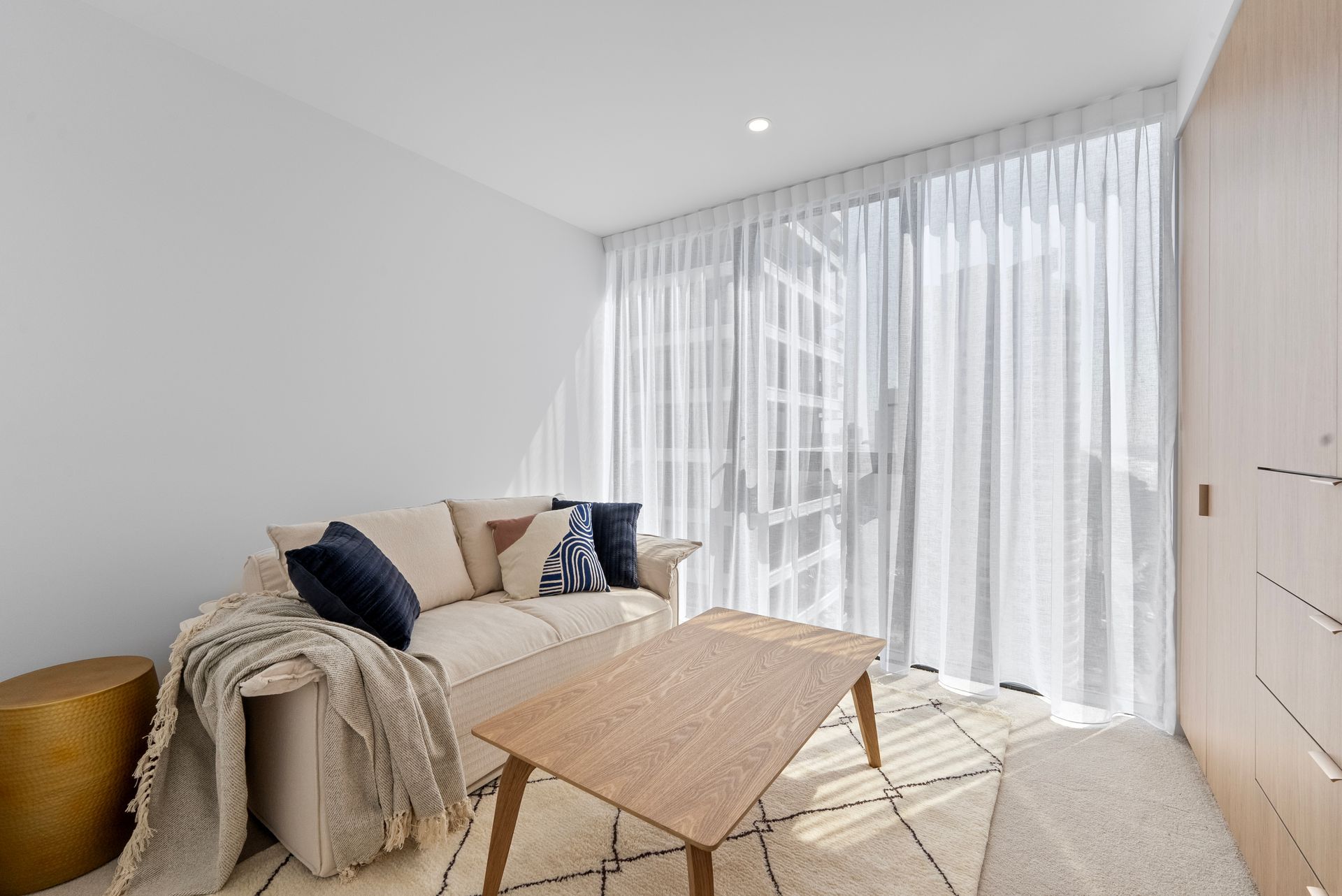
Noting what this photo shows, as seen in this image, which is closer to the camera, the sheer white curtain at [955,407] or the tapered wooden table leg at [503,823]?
the tapered wooden table leg at [503,823]

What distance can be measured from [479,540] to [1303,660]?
283 cm

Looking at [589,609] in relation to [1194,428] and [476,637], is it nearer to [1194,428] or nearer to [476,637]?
[476,637]

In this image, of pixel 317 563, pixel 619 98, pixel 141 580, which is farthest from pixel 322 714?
pixel 619 98

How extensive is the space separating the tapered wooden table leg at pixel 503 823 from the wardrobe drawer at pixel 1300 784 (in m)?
1.66

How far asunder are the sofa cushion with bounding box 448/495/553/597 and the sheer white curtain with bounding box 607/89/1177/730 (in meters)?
1.20

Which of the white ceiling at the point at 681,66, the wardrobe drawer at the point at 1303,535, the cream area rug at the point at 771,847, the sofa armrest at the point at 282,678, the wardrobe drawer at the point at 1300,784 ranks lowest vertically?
the cream area rug at the point at 771,847

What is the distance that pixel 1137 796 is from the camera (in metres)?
1.95

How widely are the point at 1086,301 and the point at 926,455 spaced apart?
917 mm

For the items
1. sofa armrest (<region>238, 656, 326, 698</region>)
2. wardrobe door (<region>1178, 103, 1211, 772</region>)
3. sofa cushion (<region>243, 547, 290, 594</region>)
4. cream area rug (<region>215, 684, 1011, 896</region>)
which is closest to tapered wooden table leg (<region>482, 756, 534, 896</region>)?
cream area rug (<region>215, 684, 1011, 896</region>)

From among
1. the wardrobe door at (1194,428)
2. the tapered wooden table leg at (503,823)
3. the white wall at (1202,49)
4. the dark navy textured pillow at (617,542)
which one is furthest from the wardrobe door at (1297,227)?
the dark navy textured pillow at (617,542)

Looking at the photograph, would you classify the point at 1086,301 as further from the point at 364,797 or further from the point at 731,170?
the point at 364,797

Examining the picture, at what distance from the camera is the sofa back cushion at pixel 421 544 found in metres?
2.44

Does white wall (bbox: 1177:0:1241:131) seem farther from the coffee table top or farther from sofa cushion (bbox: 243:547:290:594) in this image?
sofa cushion (bbox: 243:547:290:594)

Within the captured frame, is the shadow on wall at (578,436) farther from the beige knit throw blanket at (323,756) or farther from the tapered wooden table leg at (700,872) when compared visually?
the tapered wooden table leg at (700,872)
